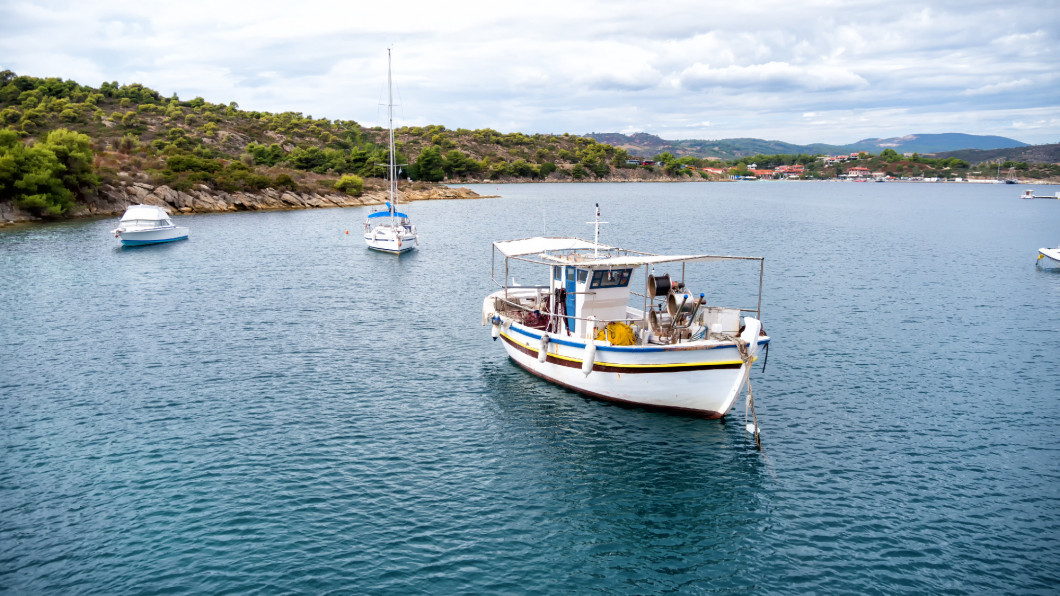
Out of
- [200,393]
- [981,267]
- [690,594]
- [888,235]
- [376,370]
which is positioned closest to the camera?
[690,594]

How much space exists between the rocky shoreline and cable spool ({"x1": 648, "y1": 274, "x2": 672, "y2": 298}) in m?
93.4

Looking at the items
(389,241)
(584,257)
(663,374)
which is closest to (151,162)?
(389,241)

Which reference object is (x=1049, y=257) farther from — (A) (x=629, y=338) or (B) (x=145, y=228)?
(B) (x=145, y=228)

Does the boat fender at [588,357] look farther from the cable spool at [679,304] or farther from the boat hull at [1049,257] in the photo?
the boat hull at [1049,257]

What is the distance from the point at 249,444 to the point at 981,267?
230 feet

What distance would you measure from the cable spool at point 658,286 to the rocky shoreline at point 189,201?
9336cm

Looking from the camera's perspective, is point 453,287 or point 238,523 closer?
point 238,523

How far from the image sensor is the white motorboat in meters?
65.2

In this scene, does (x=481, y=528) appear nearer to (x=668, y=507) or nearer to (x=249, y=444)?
(x=668, y=507)

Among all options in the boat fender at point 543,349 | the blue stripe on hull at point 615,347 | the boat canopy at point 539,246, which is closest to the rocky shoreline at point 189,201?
the boat canopy at point 539,246

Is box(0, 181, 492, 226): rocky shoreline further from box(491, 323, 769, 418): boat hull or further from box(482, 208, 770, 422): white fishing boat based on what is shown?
box(491, 323, 769, 418): boat hull

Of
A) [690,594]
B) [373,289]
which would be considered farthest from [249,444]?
[373,289]

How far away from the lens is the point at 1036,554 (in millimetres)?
18922

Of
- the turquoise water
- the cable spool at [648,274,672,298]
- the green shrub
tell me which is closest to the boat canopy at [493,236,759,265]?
the cable spool at [648,274,672,298]
